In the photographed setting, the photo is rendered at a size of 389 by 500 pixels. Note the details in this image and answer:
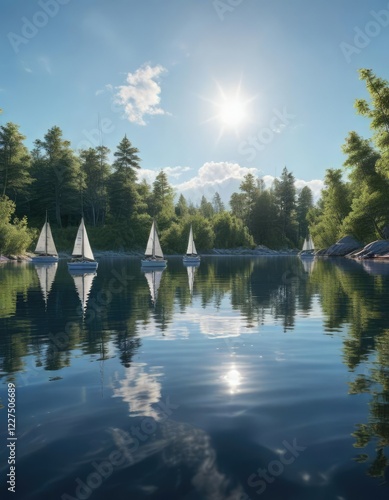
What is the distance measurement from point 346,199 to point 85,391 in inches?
3933

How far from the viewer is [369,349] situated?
37.4 ft

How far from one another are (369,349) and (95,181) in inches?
4653

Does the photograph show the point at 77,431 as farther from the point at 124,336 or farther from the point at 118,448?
the point at 124,336

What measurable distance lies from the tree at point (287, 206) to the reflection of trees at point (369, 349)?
14340cm

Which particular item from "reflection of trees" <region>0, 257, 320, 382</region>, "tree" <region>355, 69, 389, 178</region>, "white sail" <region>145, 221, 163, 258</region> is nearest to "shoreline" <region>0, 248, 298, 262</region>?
"white sail" <region>145, 221, 163, 258</region>

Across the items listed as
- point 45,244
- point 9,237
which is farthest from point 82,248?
point 9,237

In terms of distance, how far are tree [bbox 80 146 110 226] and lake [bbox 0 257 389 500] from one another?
108m

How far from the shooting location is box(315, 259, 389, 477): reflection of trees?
6000 millimetres

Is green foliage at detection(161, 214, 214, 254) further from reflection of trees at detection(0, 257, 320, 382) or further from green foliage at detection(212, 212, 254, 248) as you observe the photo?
reflection of trees at detection(0, 257, 320, 382)

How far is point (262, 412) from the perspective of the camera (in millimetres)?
7102

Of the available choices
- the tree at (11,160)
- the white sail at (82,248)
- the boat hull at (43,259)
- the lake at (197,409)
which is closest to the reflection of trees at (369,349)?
the lake at (197,409)

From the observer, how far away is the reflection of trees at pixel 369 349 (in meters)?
6.00

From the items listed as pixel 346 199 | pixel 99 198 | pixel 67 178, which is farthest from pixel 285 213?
pixel 67 178

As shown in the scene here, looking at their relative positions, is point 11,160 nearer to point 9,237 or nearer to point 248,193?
point 9,237
